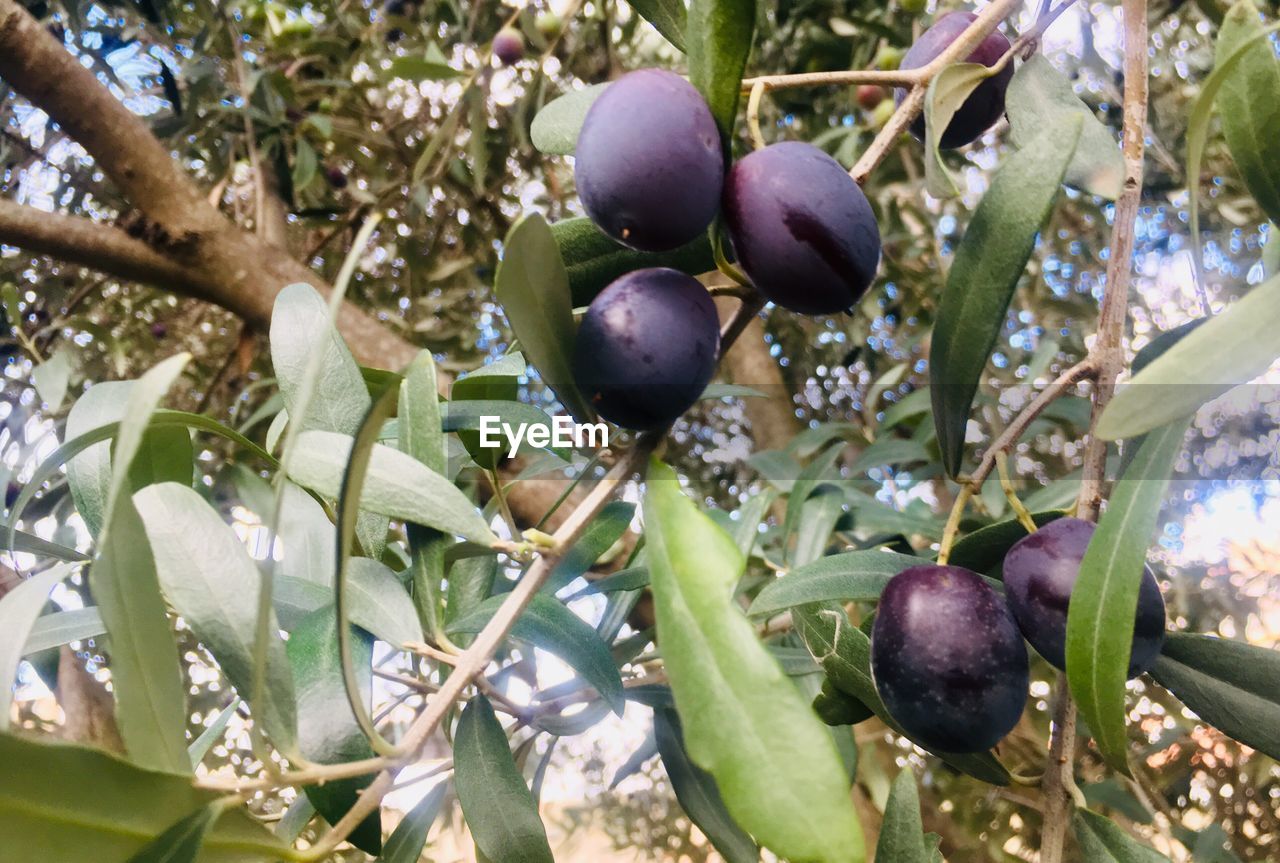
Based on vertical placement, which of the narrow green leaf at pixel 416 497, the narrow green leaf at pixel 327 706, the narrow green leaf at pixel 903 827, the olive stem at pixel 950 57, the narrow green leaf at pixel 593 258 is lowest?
the narrow green leaf at pixel 903 827

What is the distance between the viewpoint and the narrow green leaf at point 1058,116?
54cm

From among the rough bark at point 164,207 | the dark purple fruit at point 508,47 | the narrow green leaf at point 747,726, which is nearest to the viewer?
the narrow green leaf at point 747,726

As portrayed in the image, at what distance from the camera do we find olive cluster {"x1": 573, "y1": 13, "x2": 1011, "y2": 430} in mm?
399

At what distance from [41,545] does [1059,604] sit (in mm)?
782

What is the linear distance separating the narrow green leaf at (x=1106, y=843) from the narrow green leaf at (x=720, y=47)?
1.57ft

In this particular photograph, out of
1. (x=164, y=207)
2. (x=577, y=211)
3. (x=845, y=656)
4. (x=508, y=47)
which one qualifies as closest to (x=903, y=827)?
(x=845, y=656)

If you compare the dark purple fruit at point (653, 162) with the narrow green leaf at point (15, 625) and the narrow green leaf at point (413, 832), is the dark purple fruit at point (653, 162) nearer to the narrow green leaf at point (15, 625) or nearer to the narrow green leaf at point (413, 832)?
the narrow green leaf at point (15, 625)

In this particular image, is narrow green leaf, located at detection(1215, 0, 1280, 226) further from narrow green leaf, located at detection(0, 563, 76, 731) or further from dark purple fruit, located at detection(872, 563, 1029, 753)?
narrow green leaf, located at detection(0, 563, 76, 731)

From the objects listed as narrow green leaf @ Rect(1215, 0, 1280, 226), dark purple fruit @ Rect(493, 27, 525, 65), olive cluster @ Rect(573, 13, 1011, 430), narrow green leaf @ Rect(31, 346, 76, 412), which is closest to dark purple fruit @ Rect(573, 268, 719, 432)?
olive cluster @ Rect(573, 13, 1011, 430)

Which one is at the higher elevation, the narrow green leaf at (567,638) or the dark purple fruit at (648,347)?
the dark purple fruit at (648,347)

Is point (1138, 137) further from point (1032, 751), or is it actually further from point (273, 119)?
point (273, 119)

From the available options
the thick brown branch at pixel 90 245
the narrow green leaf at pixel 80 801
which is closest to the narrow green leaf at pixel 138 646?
the narrow green leaf at pixel 80 801

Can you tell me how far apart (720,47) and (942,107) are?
179 millimetres

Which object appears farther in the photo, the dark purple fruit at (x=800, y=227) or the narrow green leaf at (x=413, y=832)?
the narrow green leaf at (x=413, y=832)
